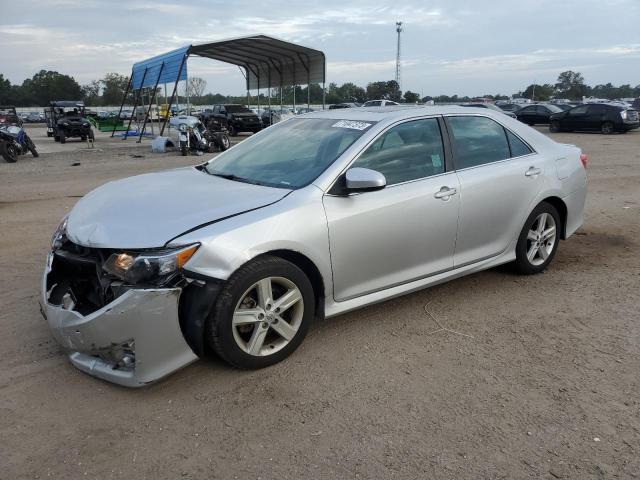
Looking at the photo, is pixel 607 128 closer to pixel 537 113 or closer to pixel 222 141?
pixel 537 113

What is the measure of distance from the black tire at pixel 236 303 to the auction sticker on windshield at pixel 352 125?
1290mm

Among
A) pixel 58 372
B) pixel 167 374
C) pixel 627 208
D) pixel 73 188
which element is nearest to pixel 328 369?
pixel 167 374

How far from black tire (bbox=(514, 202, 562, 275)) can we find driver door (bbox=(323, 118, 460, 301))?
969mm

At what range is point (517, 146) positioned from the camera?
4766 mm

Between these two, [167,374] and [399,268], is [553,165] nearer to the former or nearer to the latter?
[399,268]

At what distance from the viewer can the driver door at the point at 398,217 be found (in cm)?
355

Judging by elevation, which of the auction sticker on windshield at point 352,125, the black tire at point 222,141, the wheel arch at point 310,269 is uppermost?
the auction sticker on windshield at point 352,125

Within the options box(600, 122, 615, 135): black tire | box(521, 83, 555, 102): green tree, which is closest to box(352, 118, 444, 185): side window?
box(600, 122, 615, 135): black tire

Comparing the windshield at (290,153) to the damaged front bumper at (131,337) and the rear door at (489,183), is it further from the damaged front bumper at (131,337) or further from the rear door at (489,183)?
the damaged front bumper at (131,337)

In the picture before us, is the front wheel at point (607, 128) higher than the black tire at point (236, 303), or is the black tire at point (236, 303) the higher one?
the black tire at point (236, 303)

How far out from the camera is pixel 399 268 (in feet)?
12.7

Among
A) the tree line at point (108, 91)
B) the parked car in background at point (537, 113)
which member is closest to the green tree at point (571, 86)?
→ the tree line at point (108, 91)

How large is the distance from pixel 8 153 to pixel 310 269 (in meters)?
16.6

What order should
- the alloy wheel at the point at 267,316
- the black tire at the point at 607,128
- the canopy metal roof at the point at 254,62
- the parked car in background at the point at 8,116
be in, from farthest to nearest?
the black tire at the point at 607,128 < the parked car in background at the point at 8,116 < the canopy metal roof at the point at 254,62 < the alloy wheel at the point at 267,316
